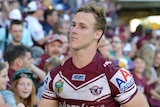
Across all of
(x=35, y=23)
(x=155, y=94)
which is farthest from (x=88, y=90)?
(x=35, y=23)

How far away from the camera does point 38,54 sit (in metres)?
9.44

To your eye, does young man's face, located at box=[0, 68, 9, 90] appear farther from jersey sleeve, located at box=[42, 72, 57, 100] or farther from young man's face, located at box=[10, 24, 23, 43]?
young man's face, located at box=[10, 24, 23, 43]

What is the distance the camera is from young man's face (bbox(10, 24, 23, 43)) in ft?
30.0

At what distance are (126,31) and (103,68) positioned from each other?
35.5ft

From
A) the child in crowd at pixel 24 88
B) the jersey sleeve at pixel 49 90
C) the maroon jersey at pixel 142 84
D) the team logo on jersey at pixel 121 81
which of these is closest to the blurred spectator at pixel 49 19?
the maroon jersey at pixel 142 84

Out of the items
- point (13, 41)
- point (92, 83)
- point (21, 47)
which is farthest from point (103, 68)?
point (13, 41)

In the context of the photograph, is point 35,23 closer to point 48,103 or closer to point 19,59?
point 19,59

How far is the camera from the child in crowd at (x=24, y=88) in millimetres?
6613

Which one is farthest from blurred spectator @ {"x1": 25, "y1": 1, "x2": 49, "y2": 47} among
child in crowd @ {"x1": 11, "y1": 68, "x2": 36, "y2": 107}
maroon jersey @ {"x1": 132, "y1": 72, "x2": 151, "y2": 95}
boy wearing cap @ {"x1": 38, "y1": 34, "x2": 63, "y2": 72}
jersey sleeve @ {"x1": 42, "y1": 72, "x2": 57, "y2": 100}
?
jersey sleeve @ {"x1": 42, "y1": 72, "x2": 57, "y2": 100}

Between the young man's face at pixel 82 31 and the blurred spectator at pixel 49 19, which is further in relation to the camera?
the blurred spectator at pixel 49 19

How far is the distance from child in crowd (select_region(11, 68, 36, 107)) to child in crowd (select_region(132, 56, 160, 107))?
11.1ft

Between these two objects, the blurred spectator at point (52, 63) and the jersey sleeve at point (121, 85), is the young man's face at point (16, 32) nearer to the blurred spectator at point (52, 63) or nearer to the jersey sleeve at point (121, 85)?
the blurred spectator at point (52, 63)

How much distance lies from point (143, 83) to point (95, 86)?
5.51 metres

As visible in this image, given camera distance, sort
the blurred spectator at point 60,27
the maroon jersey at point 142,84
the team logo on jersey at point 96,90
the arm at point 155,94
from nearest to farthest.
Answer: the team logo on jersey at point 96,90 < the maroon jersey at point 142,84 < the arm at point 155,94 < the blurred spectator at point 60,27
